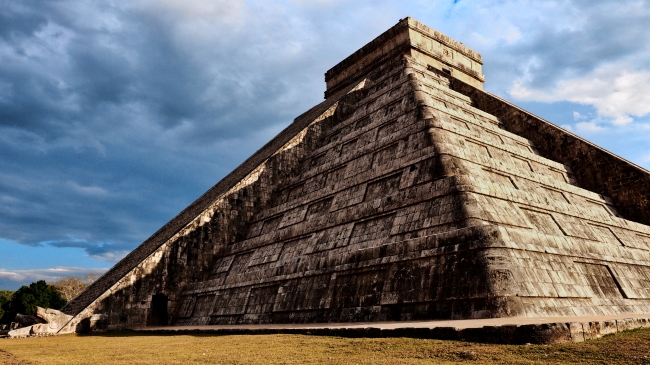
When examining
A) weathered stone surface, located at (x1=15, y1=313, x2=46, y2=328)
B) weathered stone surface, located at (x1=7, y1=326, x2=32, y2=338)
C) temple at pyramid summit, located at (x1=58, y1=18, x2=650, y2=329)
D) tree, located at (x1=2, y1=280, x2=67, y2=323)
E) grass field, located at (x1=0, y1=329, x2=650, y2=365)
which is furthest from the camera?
tree, located at (x1=2, y1=280, x2=67, y2=323)

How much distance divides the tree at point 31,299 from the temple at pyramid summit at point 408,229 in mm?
11629

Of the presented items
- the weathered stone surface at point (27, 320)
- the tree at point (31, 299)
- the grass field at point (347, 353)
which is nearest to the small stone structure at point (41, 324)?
the weathered stone surface at point (27, 320)

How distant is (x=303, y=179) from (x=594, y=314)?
10.2 metres

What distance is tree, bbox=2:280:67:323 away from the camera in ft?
90.6

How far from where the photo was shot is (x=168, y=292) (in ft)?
51.3

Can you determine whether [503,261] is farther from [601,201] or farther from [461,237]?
[601,201]

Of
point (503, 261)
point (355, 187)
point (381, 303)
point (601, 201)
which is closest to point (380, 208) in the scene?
point (355, 187)

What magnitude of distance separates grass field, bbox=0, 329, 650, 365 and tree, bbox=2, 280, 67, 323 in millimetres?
22528

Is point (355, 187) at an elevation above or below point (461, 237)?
above

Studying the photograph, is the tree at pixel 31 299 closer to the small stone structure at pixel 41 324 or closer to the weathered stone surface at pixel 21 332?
the small stone structure at pixel 41 324

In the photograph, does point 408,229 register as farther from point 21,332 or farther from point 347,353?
point 21,332

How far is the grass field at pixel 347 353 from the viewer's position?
16.9ft

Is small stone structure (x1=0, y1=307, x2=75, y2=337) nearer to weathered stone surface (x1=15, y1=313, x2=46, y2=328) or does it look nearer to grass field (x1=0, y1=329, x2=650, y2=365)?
weathered stone surface (x1=15, y1=313, x2=46, y2=328)

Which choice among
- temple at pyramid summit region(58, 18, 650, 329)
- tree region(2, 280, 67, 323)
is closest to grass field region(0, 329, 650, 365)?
temple at pyramid summit region(58, 18, 650, 329)
